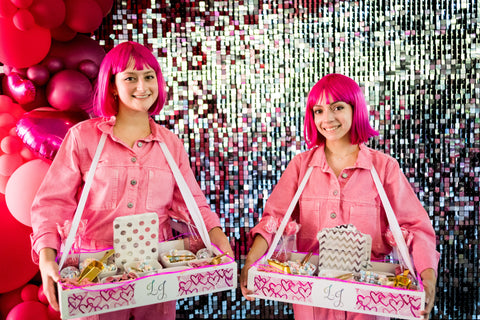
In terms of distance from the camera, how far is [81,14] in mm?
2691

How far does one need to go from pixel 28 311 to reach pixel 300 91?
2.34 metres

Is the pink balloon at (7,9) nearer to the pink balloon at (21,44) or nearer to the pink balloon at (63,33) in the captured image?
the pink balloon at (21,44)

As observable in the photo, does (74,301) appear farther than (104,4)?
No

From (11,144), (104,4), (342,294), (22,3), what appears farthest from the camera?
(104,4)

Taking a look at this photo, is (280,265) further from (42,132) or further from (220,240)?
(42,132)

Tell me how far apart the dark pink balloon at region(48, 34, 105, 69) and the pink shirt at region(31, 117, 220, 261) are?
659mm

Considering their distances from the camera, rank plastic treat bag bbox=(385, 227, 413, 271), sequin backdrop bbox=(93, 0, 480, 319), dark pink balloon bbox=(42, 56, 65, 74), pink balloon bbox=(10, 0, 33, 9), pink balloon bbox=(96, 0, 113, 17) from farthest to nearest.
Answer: sequin backdrop bbox=(93, 0, 480, 319) < pink balloon bbox=(96, 0, 113, 17) < dark pink balloon bbox=(42, 56, 65, 74) < pink balloon bbox=(10, 0, 33, 9) < plastic treat bag bbox=(385, 227, 413, 271)

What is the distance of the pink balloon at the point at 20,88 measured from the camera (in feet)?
8.76

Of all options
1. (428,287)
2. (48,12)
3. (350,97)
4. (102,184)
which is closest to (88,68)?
(48,12)

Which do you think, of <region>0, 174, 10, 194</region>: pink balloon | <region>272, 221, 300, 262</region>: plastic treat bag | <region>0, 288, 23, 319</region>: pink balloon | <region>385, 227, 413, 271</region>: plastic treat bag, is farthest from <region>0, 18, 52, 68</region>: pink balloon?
<region>385, 227, 413, 271</region>: plastic treat bag

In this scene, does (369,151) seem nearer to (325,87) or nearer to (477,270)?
(325,87)

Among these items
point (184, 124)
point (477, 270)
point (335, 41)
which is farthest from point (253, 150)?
point (477, 270)

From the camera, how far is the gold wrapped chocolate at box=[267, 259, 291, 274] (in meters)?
2.08

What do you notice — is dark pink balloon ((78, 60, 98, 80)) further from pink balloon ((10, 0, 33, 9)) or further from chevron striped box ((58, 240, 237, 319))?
chevron striped box ((58, 240, 237, 319))
